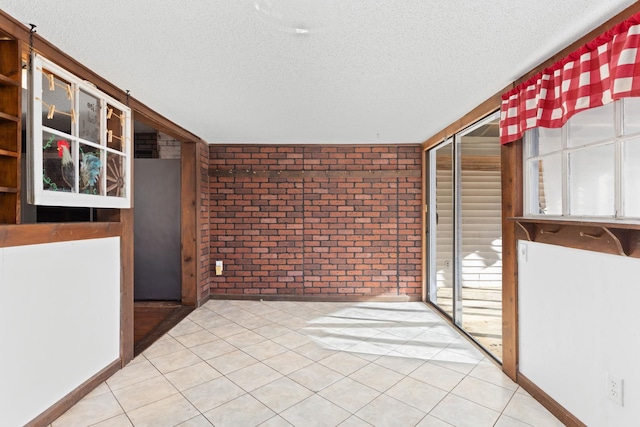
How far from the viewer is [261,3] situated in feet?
4.57

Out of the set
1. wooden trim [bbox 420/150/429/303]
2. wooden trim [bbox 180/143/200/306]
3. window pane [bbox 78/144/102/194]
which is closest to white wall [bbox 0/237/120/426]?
window pane [bbox 78/144/102/194]

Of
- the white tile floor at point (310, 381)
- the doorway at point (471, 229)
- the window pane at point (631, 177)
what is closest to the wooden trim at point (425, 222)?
the doorway at point (471, 229)

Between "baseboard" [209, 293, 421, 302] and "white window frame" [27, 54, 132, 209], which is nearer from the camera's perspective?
"white window frame" [27, 54, 132, 209]

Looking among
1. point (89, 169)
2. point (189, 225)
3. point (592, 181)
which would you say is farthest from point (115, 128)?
point (592, 181)

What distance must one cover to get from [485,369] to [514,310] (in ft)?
1.94

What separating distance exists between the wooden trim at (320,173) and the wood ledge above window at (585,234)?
226cm

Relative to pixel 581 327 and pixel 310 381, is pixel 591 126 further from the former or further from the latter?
pixel 310 381

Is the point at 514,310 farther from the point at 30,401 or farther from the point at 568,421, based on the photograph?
the point at 30,401

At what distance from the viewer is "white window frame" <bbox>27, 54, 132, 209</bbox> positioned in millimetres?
1826

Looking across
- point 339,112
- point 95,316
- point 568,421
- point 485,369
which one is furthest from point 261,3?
point 485,369

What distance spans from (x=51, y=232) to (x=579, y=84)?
129 inches

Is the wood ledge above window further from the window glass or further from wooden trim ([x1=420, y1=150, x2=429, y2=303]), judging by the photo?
the window glass

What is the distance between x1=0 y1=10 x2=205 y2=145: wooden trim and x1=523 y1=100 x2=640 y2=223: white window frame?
331 cm

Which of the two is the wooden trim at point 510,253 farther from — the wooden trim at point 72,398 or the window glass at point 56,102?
the window glass at point 56,102
